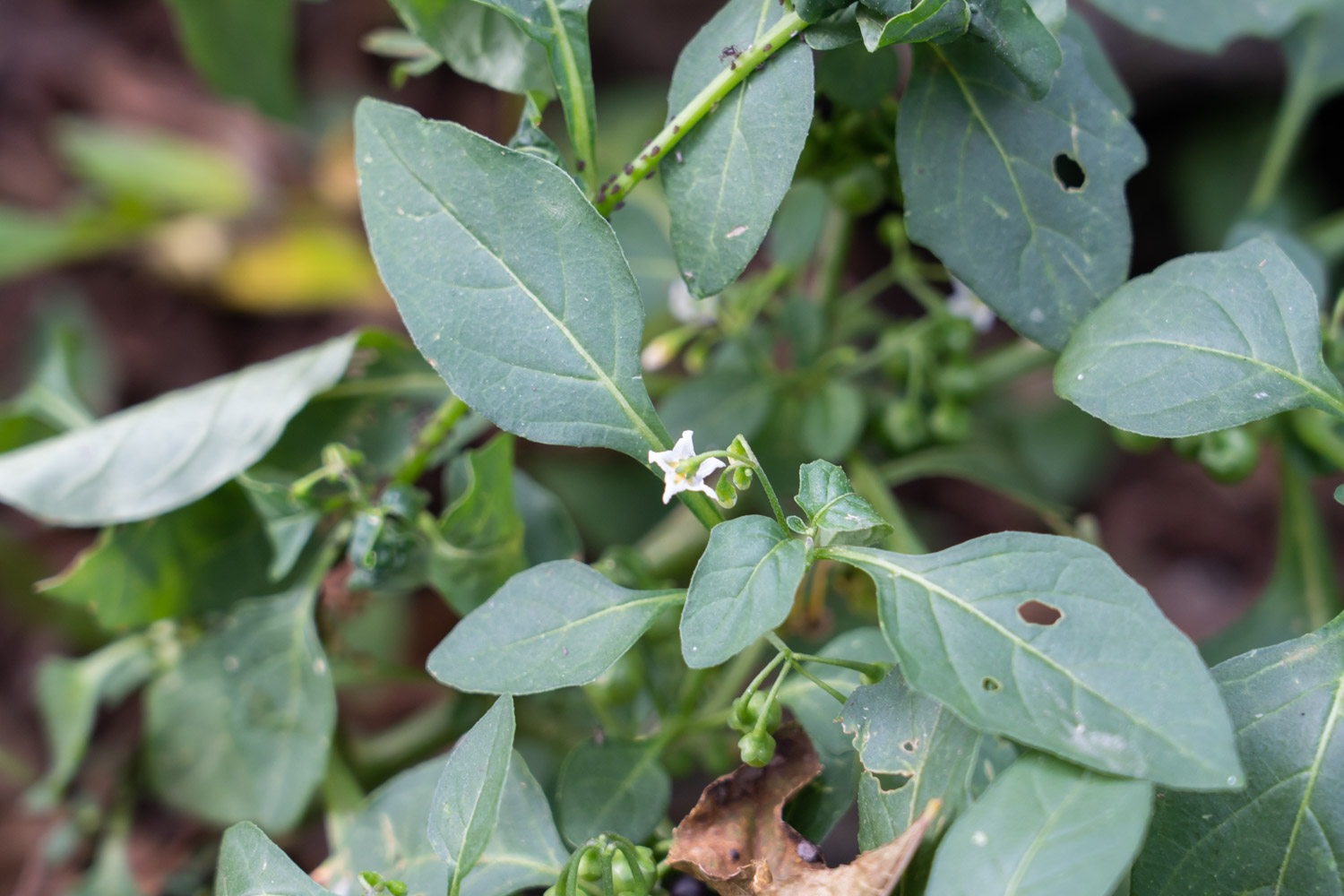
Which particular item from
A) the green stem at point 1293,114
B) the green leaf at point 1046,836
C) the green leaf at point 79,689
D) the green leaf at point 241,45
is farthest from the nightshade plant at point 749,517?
the green leaf at point 241,45

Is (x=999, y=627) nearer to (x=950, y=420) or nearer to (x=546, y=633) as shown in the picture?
(x=546, y=633)

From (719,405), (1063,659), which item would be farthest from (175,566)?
(1063,659)

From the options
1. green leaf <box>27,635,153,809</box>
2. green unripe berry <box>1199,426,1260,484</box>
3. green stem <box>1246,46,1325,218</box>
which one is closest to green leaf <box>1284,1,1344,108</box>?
green stem <box>1246,46,1325,218</box>

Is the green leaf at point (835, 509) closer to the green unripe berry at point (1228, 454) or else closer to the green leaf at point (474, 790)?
the green leaf at point (474, 790)

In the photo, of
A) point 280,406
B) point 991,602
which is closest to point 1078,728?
point 991,602

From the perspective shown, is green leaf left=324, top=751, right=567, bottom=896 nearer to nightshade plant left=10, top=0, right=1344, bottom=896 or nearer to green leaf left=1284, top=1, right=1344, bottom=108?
nightshade plant left=10, top=0, right=1344, bottom=896

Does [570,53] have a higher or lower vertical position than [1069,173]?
higher

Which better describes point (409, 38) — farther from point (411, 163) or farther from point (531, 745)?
point (531, 745)
